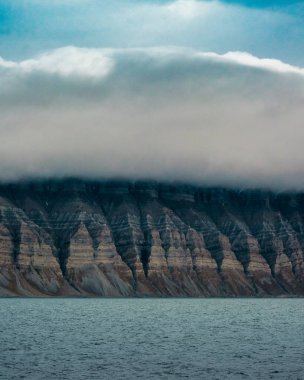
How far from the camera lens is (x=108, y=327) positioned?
156 metres

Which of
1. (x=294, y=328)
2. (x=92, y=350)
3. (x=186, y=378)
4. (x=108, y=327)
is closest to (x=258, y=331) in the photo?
(x=294, y=328)

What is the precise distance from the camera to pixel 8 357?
96.2 metres

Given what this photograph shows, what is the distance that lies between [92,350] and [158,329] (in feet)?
156

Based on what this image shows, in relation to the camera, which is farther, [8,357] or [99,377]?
[8,357]

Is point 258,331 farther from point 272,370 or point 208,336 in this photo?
point 272,370

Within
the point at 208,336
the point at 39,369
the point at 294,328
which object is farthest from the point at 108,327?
the point at 39,369

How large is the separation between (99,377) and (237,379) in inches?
602

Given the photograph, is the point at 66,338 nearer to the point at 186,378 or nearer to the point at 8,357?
the point at 8,357

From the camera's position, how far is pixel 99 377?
267 feet

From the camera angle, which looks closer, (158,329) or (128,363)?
(128,363)

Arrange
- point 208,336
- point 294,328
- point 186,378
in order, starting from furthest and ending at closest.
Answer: point 294,328 → point 208,336 → point 186,378

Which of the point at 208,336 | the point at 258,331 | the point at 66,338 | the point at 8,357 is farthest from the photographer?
the point at 258,331

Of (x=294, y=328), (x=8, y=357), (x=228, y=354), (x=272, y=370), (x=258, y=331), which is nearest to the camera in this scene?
(x=272, y=370)

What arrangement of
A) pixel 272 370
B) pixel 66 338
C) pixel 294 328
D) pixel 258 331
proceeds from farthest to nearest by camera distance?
pixel 294 328, pixel 258 331, pixel 66 338, pixel 272 370
